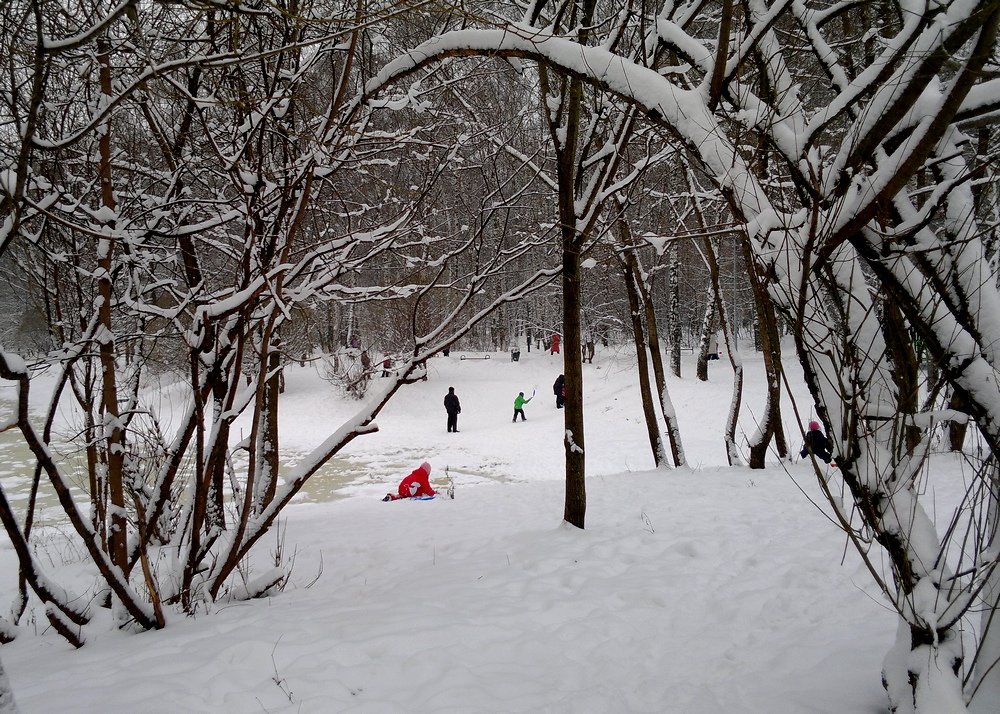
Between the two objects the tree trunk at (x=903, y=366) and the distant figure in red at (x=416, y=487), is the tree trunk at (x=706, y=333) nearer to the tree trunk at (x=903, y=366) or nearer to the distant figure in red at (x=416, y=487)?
the distant figure in red at (x=416, y=487)

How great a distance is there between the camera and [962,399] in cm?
191

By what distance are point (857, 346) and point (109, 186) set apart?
3607 mm

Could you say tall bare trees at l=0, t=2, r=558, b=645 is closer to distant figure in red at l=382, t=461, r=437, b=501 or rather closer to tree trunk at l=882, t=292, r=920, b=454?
tree trunk at l=882, t=292, r=920, b=454

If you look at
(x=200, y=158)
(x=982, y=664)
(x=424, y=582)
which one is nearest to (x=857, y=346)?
(x=982, y=664)

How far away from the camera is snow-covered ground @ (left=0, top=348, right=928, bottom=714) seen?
227 centimetres

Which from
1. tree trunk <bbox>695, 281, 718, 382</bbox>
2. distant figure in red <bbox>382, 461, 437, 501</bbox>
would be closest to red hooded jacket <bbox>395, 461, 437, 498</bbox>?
distant figure in red <bbox>382, 461, 437, 501</bbox>

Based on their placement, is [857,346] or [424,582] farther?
[424,582]

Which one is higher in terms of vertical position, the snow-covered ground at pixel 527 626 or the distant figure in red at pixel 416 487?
the snow-covered ground at pixel 527 626

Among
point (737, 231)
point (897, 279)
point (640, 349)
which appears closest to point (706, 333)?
point (640, 349)

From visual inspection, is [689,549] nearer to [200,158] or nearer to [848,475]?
[848,475]

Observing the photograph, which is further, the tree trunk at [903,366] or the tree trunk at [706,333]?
the tree trunk at [706,333]

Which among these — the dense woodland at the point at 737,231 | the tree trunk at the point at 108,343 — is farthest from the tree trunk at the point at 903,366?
the tree trunk at the point at 108,343

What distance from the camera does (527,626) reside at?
3006 millimetres

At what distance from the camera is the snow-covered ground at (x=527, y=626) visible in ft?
7.46
